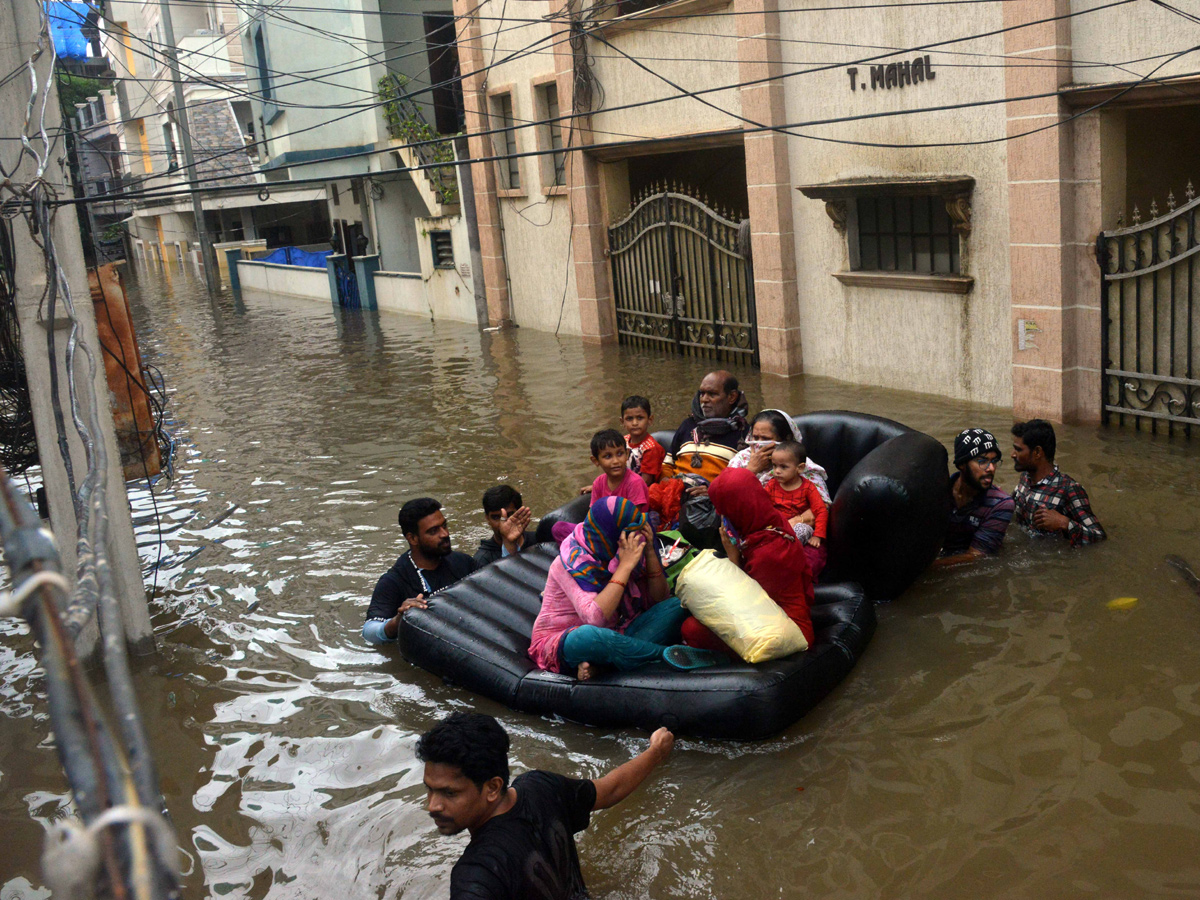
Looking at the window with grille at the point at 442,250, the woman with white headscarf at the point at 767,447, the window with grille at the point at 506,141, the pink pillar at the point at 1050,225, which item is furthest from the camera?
the window with grille at the point at 442,250

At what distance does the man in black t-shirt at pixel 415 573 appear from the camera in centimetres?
646

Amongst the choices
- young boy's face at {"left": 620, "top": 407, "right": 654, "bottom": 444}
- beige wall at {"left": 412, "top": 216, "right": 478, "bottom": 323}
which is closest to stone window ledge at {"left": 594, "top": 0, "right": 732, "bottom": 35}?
beige wall at {"left": 412, "top": 216, "right": 478, "bottom": 323}

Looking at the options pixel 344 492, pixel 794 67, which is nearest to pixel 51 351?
pixel 344 492

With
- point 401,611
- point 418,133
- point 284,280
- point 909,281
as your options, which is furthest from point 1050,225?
point 284,280

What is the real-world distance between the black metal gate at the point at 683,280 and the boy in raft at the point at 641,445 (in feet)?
21.1

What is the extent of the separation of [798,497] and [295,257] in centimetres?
2896

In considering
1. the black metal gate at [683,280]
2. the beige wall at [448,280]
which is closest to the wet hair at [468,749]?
the black metal gate at [683,280]

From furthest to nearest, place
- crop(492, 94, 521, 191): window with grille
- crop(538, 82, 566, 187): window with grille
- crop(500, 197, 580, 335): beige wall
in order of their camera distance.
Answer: crop(492, 94, 521, 191): window with grille < crop(500, 197, 580, 335): beige wall < crop(538, 82, 566, 187): window with grille

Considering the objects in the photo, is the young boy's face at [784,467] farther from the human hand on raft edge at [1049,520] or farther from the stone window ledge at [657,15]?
the stone window ledge at [657,15]

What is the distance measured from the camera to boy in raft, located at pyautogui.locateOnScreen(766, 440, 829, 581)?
6.48m

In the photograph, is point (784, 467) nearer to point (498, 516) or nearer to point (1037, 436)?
point (1037, 436)

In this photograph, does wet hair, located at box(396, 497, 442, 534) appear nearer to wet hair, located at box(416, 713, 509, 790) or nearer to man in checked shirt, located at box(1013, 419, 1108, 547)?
wet hair, located at box(416, 713, 509, 790)

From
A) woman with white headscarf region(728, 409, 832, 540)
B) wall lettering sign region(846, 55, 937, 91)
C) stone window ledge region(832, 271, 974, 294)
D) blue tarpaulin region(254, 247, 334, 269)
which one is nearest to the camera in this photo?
woman with white headscarf region(728, 409, 832, 540)

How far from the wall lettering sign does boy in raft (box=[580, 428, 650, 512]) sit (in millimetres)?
5995
